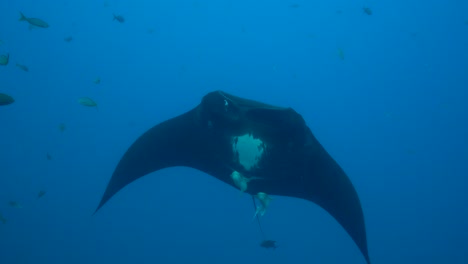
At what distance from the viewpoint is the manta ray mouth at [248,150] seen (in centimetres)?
420

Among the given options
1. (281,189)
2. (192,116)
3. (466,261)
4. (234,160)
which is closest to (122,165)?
(192,116)

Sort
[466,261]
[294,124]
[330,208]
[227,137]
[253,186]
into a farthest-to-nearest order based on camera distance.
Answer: [466,261], [330,208], [253,186], [227,137], [294,124]

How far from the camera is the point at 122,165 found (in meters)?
5.11

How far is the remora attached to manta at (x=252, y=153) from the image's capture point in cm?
410

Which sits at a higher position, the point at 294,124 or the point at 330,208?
the point at 294,124

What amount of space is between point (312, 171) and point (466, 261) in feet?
146

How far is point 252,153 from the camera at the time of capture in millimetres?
4277

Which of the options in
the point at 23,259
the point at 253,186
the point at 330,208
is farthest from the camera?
the point at 23,259

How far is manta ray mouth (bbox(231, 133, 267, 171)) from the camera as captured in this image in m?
4.20

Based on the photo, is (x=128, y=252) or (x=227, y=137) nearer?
(x=227, y=137)

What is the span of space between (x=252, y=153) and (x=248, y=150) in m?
0.05

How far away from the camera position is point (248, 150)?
14.0 feet

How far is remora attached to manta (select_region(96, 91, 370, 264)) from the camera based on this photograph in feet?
13.5

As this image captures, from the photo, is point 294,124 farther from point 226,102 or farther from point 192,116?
point 192,116
